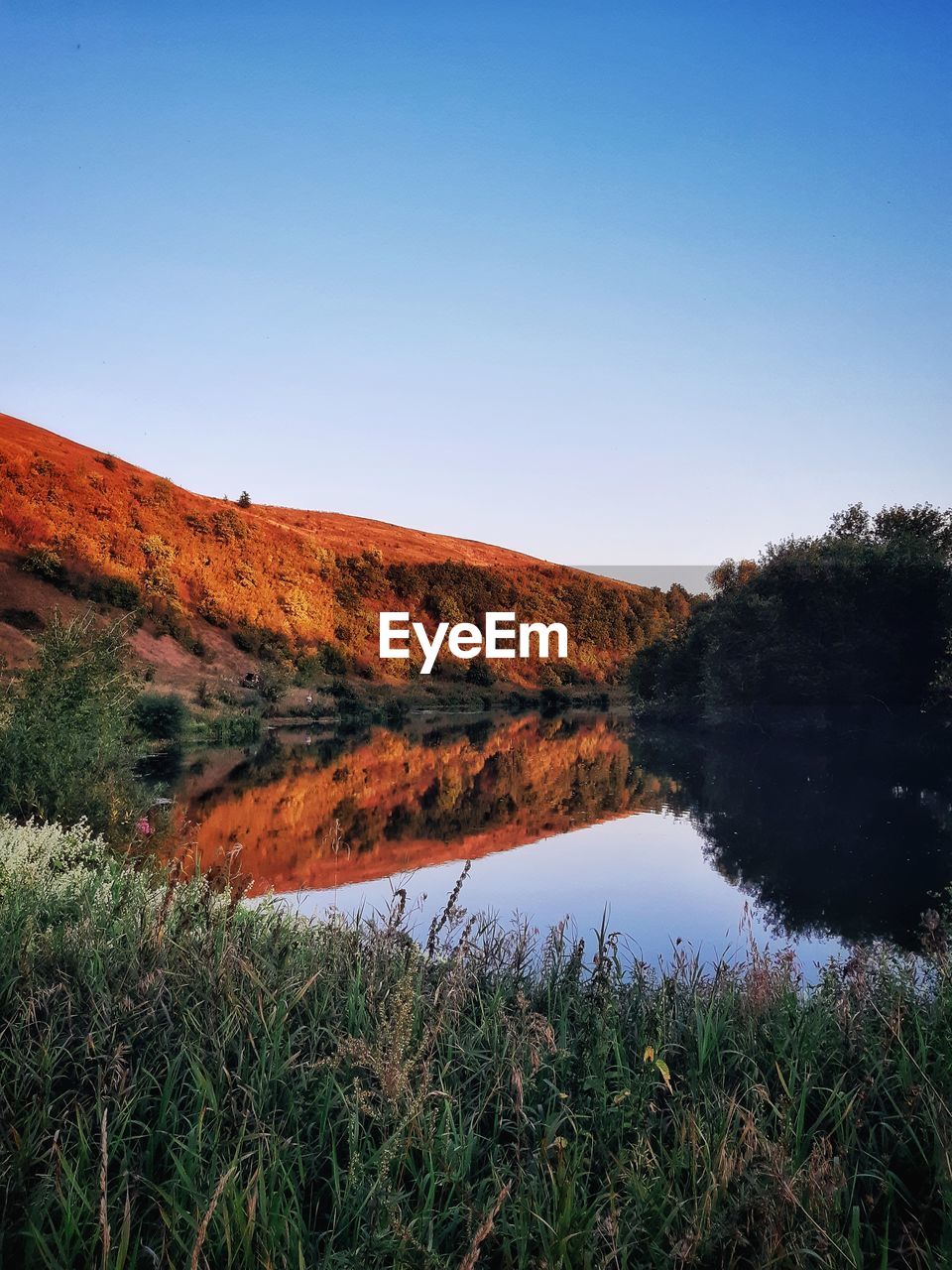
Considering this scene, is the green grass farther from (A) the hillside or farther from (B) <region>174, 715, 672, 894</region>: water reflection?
(A) the hillside

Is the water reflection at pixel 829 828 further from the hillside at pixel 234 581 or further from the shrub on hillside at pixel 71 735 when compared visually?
the hillside at pixel 234 581

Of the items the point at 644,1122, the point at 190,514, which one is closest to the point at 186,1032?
the point at 644,1122

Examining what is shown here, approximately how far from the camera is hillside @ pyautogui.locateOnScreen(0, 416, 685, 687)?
45.6 metres

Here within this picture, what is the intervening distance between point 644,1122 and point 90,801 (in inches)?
432


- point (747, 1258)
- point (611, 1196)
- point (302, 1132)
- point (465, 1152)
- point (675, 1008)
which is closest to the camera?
point (611, 1196)

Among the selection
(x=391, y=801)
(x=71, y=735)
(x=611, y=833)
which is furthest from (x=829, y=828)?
(x=71, y=735)

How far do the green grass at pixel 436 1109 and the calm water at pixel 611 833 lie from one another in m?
1.38

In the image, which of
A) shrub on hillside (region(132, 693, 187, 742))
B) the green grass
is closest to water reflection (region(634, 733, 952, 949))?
the green grass

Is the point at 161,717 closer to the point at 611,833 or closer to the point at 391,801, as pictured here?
the point at 391,801

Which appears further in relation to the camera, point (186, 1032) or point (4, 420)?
point (4, 420)

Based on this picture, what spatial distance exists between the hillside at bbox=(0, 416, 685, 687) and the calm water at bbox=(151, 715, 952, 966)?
445 inches

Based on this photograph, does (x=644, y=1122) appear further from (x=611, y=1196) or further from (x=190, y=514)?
(x=190, y=514)

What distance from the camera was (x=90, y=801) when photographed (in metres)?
12.6

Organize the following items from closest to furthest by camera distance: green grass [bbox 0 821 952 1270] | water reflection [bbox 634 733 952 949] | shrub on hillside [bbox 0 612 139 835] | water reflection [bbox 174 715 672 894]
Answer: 1. green grass [bbox 0 821 952 1270]
2. water reflection [bbox 634 733 952 949]
3. shrub on hillside [bbox 0 612 139 835]
4. water reflection [bbox 174 715 672 894]
